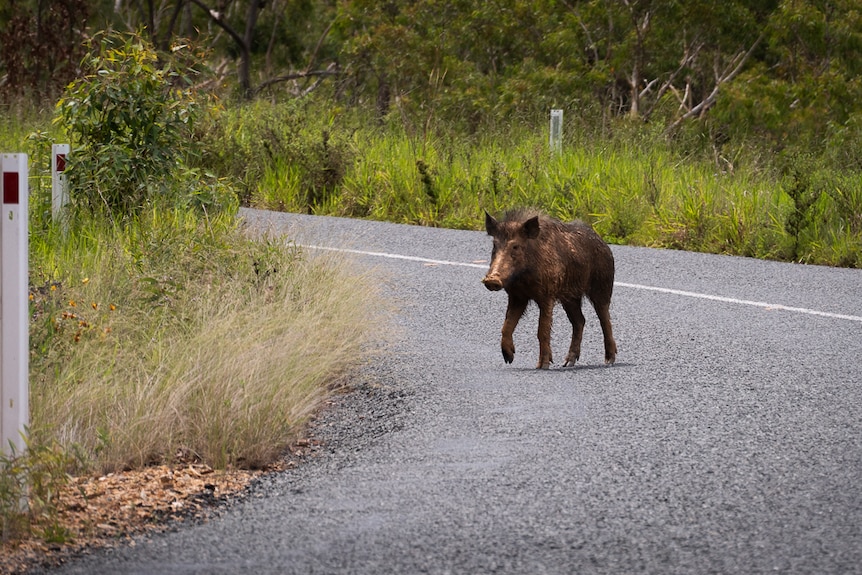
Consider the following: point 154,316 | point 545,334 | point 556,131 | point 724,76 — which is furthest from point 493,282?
point 724,76

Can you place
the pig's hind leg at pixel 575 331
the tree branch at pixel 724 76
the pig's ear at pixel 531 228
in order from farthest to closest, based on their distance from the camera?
1. the tree branch at pixel 724 76
2. the pig's hind leg at pixel 575 331
3. the pig's ear at pixel 531 228

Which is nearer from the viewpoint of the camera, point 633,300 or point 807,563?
point 807,563

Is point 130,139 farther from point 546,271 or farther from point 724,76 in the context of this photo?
point 724,76

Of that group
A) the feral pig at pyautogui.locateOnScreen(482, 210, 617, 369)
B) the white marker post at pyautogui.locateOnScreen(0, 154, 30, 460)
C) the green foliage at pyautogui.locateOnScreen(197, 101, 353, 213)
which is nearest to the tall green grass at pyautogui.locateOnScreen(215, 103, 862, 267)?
the green foliage at pyautogui.locateOnScreen(197, 101, 353, 213)

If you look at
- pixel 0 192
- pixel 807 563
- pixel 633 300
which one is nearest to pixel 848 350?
pixel 633 300

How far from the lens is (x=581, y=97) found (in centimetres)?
2481

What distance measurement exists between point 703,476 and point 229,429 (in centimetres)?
220

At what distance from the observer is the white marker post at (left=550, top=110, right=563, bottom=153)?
17.1 meters

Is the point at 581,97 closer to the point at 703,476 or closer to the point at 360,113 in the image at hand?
the point at 360,113

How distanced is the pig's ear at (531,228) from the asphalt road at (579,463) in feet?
2.83

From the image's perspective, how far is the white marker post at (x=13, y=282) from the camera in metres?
5.04

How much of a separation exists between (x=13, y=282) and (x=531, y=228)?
3450 millimetres

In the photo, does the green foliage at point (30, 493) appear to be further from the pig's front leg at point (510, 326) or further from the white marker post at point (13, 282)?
the pig's front leg at point (510, 326)

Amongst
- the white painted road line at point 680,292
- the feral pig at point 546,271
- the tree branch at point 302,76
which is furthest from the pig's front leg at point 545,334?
the tree branch at point 302,76
